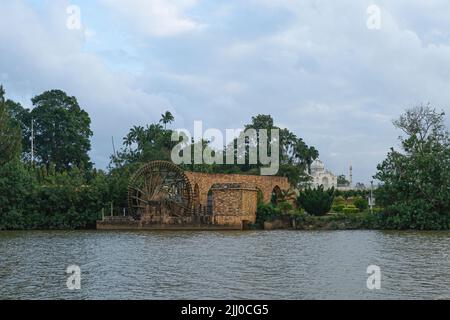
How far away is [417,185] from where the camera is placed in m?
33.5

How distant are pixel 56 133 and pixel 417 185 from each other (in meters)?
42.0

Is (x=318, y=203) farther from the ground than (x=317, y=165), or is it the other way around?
(x=317, y=165)

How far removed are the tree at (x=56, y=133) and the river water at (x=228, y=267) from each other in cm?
3868

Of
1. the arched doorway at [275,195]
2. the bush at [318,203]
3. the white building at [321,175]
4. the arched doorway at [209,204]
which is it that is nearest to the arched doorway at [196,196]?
the arched doorway at [209,204]

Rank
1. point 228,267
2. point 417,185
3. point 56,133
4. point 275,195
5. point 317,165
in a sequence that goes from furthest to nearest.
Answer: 1. point 317,165
2. point 56,133
3. point 275,195
4. point 417,185
5. point 228,267

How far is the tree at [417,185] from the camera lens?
32.5 metres

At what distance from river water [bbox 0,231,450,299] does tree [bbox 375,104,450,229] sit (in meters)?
5.50

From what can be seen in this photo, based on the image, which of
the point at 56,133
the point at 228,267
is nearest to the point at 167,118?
the point at 56,133

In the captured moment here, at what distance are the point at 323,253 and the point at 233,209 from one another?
13.6 m

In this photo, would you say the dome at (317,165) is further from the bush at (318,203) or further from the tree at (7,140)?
the tree at (7,140)

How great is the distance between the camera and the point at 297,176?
54.2 meters

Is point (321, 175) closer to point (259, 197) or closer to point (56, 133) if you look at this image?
point (56, 133)

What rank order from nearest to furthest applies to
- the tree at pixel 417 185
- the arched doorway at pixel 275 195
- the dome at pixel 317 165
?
the tree at pixel 417 185 < the arched doorway at pixel 275 195 < the dome at pixel 317 165
